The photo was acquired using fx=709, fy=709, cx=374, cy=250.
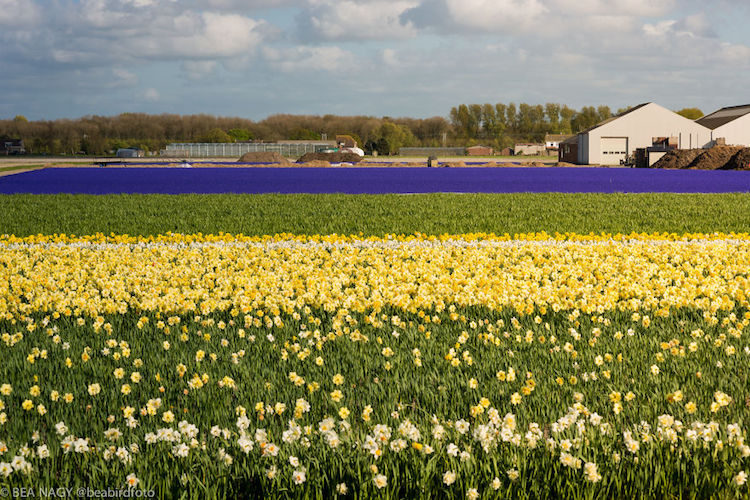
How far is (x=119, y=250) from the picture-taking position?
10.8 metres

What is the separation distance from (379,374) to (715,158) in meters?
56.3

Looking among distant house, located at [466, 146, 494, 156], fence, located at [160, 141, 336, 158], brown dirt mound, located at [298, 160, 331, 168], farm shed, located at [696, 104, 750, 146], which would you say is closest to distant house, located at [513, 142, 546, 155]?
distant house, located at [466, 146, 494, 156]

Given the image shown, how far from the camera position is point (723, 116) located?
7806 cm

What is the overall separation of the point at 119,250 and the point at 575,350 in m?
7.55

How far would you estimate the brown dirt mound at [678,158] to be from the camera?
55.8 meters

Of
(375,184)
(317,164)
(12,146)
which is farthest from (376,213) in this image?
(12,146)

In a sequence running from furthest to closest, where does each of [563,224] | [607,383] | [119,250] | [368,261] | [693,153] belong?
[693,153] < [563,224] < [119,250] < [368,261] < [607,383]

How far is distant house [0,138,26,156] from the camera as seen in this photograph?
127 m

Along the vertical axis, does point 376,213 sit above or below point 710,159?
below

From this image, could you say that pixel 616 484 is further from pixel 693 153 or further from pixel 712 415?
pixel 693 153

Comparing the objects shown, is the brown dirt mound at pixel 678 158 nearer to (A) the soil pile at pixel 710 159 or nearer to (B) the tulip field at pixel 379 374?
(A) the soil pile at pixel 710 159

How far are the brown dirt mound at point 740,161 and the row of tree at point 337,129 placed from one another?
76145mm

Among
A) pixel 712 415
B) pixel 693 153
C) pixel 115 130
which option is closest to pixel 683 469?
pixel 712 415

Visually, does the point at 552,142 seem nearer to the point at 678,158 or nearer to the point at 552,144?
the point at 552,144
